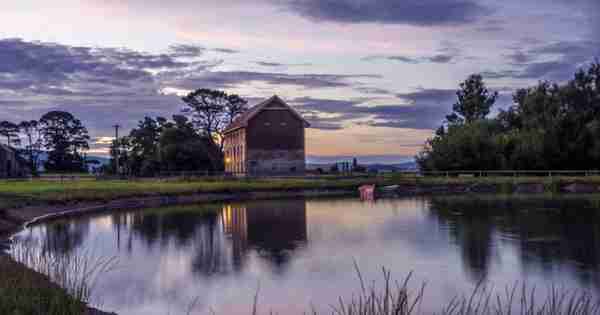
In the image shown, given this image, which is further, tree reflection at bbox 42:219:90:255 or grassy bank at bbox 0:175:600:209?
grassy bank at bbox 0:175:600:209

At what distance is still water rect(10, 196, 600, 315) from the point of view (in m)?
15.4

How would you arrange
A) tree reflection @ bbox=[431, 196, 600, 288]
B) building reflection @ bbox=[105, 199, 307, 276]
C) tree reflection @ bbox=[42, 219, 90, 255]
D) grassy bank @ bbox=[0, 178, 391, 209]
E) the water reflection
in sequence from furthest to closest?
grassy bank @ bbox=[0, 178, 391, 209] → tree reflection @ bbox=[42, 219, 90, 255] → the water reflection → building reflection @ bbox=[105, 199, 307, 276] → tree reflection @ bbox=[431, 196, 600, 288]

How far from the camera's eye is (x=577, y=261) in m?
19.1

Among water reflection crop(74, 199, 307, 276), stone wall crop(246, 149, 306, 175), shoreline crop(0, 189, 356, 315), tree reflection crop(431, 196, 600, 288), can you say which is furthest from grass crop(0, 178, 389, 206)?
tree reflection crop(431, 196, 600, 288)

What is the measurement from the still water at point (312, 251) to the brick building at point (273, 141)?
2852 centimetres

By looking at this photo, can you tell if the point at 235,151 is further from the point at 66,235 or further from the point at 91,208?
the point at 66,235

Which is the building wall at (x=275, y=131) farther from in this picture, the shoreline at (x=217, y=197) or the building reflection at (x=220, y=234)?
the building reflection at (x=220, y=234)

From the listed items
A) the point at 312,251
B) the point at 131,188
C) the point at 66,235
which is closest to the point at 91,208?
the point at 131,188

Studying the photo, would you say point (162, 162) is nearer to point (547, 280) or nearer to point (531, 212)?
point (531, 212)

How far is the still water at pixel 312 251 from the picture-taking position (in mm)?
15430

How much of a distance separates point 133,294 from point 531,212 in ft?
91.4

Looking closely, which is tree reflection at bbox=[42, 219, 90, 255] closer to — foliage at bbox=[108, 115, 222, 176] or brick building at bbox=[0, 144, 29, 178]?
foliage at bbox=[108, 115, 222, 176]

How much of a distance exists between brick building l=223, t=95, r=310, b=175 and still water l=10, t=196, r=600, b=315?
28.5 m

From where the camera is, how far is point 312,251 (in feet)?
74.2
